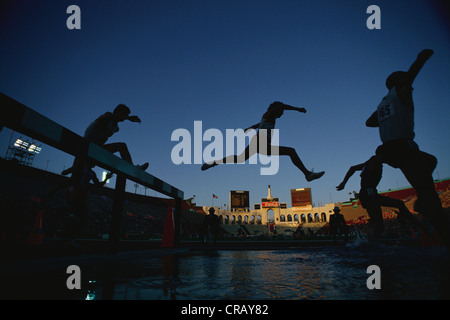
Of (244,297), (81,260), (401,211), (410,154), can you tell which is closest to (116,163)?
(81,260)

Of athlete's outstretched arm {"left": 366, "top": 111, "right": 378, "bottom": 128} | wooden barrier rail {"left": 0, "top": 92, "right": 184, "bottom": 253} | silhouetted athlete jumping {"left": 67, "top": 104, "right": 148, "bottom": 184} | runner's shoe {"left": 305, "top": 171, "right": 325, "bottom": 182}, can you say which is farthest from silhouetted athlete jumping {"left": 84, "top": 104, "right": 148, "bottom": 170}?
athlete's outstretched arm {"left": 366, "top": 111, "right": 378, "bottom": 128}

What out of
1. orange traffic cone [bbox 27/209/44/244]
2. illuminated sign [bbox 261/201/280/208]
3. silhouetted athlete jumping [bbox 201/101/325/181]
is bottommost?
orange traffic cone [bbox 27/209/44/244]

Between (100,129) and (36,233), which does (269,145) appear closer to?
(100,129)

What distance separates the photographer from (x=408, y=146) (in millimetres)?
2928

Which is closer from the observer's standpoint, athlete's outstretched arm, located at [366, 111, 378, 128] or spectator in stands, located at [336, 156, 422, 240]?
athlete's outstretched arm, located at [366, 111, 378, 128]

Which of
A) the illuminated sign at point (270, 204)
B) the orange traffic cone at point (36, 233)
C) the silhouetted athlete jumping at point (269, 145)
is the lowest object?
the orange traffic cone at point (36, 233)

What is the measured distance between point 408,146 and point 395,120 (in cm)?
43

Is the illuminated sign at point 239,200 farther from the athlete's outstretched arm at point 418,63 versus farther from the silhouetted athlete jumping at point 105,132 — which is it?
the athlete's outstretched arm at point 418,63

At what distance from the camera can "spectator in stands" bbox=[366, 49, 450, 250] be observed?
2.67m

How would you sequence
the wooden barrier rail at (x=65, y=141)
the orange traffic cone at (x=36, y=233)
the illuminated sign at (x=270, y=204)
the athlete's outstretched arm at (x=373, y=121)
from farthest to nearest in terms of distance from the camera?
the illuminated sign at (x=270, y=204) → the orange traffic cone at (x=36, y=233) → the athlete's outstretched arm at (x=373, y=121) → the wooden barrier rail at (x=65, y=141)

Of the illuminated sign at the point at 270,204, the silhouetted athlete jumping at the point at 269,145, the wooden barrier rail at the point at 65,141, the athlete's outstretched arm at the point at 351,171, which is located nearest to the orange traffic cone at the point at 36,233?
the wooden barrier rail at the point at 65,141

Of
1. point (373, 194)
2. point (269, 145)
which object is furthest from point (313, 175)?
point (373, 194)

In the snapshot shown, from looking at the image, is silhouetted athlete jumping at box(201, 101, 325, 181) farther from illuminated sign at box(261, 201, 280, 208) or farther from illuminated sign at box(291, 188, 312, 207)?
illuminated sign at box(261, 201, 280, 208)

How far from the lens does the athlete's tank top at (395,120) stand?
3.04 m
